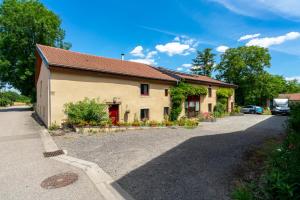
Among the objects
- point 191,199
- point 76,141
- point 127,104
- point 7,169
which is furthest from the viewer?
point 127,104

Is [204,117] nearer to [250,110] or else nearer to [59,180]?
[250,110]

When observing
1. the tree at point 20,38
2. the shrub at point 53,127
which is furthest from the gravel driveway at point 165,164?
the tree at point 20,38

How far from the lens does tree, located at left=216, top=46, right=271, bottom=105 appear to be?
41.4m

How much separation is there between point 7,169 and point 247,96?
143ft

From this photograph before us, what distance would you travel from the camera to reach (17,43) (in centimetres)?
2906

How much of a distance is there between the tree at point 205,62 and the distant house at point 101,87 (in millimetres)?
30324

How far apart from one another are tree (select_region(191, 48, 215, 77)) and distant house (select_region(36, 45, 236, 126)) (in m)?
30.3

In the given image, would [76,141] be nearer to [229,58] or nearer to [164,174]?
[164,174]

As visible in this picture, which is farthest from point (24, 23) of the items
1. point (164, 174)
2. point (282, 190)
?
point (282, 190)

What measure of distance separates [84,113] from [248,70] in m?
38.7

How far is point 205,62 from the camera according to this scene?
52.2 m

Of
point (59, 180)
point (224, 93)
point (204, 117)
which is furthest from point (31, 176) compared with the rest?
point (224, 93)

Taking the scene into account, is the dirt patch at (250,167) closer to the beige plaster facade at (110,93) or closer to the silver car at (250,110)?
the beige plaster facade at (110,93)

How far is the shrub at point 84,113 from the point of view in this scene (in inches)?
525
